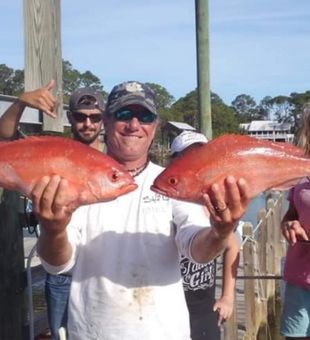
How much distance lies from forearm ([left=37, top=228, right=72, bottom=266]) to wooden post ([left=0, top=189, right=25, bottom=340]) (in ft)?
3.80

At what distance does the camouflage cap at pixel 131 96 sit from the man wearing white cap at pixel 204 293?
128 centimetres

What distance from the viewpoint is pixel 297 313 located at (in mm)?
4234

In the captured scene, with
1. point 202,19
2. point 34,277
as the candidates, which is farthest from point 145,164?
point 202,19

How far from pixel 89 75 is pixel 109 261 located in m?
107

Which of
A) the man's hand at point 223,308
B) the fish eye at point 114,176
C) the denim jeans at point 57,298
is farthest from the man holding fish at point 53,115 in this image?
the man's hand at point 223,308

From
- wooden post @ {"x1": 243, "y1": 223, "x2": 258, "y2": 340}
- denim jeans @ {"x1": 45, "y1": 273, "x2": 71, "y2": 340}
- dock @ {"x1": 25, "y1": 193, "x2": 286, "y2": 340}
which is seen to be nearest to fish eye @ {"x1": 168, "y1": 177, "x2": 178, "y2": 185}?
denim jeans @ {"x1": 45, "y1": 273, "x2": 71, "y2": 340}

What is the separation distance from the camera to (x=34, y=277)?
5059mm

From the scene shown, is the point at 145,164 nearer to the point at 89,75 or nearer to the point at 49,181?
the point at 49,181

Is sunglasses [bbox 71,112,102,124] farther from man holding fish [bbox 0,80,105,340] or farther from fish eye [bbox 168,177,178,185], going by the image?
fish eye [bbox 168,177,178,185]

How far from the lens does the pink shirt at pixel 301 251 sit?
13.8 ft

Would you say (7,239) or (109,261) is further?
(7,239)

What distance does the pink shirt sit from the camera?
165 inches

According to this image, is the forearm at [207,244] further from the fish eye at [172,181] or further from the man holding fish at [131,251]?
the fish eye at [172,181]

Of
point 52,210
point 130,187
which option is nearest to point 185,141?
point 130,187
